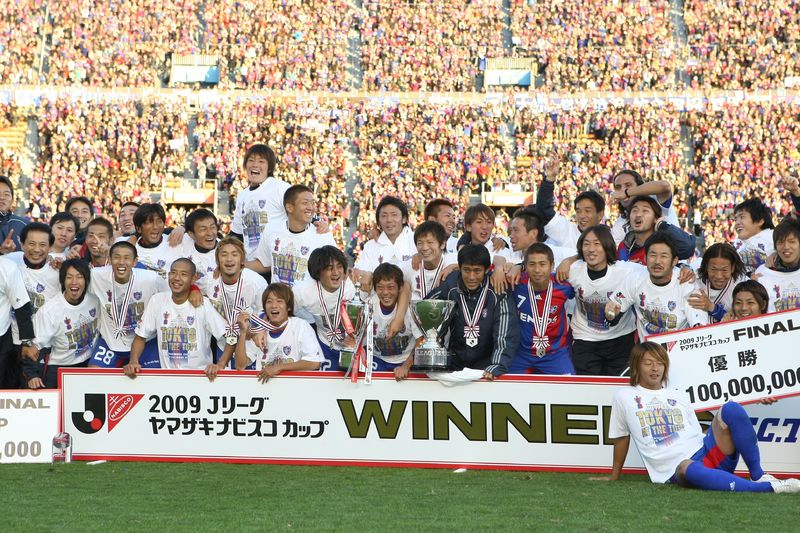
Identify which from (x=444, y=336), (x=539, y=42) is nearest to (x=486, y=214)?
(x=444, y=336)

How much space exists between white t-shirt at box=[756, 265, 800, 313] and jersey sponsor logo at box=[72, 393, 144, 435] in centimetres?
483

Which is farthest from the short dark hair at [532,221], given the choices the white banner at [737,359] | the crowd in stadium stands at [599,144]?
the crowd in stadium stands at [599,144]

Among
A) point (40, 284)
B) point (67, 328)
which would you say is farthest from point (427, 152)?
point (67, 328)

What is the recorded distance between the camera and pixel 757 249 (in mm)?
8734

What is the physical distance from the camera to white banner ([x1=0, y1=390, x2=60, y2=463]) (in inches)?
300

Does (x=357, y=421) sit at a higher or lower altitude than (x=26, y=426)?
higher

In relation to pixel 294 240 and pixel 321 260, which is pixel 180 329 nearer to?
pixel 321 260

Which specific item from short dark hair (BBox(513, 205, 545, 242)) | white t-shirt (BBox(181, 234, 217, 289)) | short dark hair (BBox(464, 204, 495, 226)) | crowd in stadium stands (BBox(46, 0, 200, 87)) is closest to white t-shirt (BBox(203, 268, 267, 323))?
white t-shirt (BBox(181, 234, 217, 289))

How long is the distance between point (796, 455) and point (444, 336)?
256 centimetres

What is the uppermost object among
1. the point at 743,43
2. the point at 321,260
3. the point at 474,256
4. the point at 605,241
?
the point at 743,43

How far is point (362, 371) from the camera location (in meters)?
7.53

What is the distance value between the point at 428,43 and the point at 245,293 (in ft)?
99.6

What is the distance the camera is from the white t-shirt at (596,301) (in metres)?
7.61

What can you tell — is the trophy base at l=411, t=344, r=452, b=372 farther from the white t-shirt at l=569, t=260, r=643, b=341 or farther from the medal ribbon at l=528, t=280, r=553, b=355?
the white t-shirt at l=569, t=260, r=643, b=341
